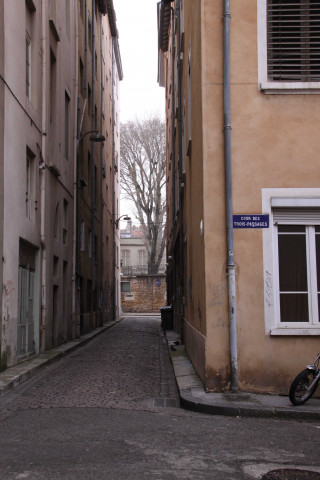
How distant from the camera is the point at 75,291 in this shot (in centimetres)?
1914

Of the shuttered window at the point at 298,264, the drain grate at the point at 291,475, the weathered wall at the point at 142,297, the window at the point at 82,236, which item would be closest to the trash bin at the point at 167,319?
the window at the point at 82,236

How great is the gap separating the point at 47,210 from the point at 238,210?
759cm

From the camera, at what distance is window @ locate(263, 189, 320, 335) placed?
820cm

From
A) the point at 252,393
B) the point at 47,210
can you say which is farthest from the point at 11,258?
the point at 252,393

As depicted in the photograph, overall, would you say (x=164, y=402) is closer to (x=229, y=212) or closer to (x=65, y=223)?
(x=229, y=212)

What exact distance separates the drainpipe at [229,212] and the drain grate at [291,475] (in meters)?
3.26

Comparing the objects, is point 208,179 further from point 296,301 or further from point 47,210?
point 47,210

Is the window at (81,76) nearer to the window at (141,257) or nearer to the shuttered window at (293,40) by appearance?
the shuttered window at (293,40)

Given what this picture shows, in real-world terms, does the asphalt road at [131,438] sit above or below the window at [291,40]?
below

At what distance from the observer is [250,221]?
27.0 feet

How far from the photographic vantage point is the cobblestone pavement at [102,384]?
802 centimetres

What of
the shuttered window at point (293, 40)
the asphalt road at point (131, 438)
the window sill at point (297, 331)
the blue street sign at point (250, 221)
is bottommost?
the asphalt road at point (131, 438)

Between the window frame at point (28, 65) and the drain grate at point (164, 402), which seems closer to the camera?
the drain grate at point (164, 402)

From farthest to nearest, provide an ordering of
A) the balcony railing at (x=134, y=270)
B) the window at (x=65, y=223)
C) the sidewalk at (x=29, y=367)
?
the balcony railing at (x=134, y=270)
the window at (x=65, y=223)
the sidewalk at (x=29, y=367)
